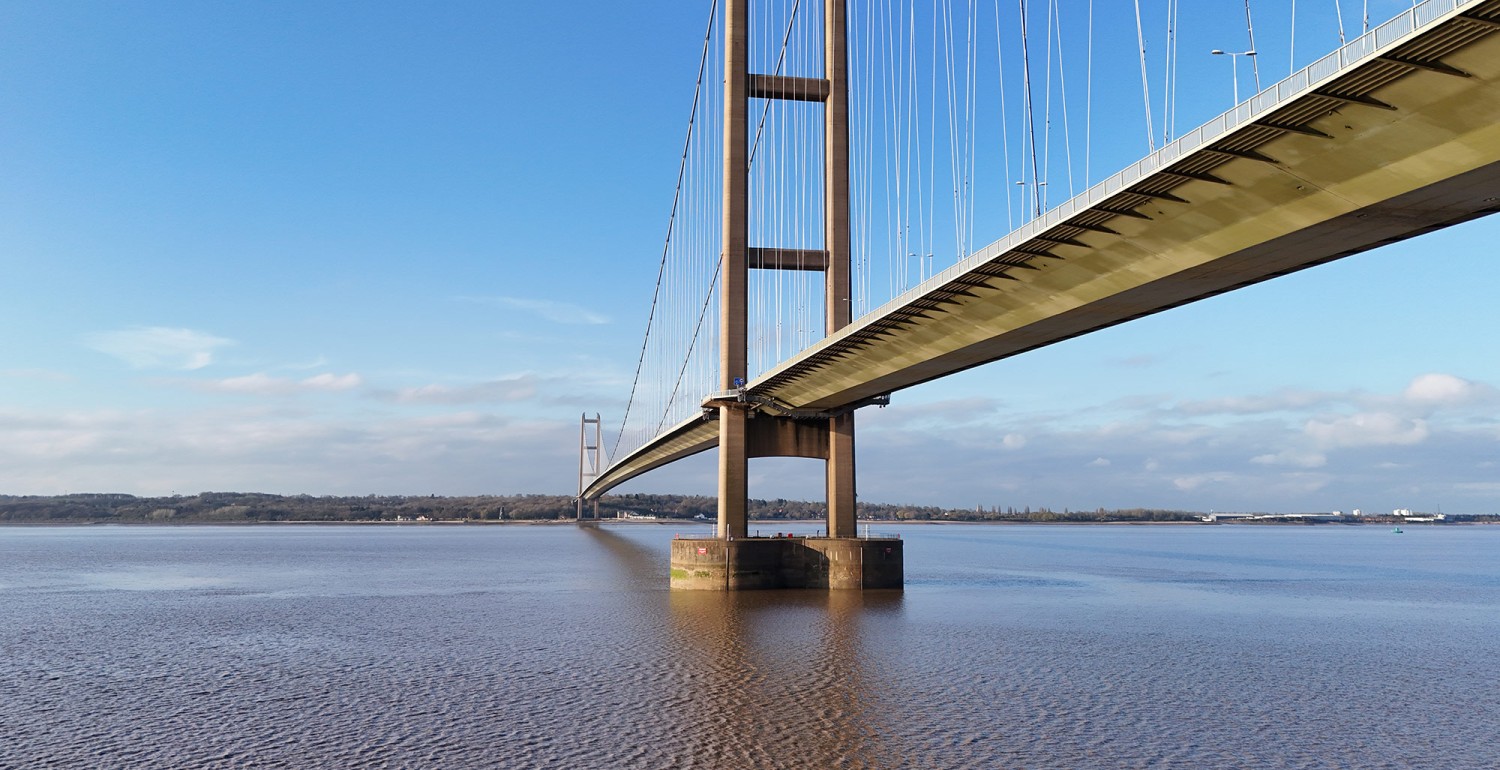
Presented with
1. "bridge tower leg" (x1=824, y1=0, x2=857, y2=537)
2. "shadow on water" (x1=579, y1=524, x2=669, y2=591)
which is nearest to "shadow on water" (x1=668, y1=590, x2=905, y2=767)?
"bridge tower leg" (x1=824, y1=0, x2=857, y2=537)

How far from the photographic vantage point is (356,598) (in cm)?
4316

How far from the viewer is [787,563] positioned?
40000 millimetres

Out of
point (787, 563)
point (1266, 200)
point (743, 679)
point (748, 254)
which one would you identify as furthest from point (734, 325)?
point (1266, 200)

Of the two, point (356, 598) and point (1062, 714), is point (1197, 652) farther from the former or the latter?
point (356, 598)

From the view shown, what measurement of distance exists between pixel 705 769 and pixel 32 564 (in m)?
73.1

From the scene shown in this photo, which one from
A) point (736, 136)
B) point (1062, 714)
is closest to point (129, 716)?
point (1062, 714)

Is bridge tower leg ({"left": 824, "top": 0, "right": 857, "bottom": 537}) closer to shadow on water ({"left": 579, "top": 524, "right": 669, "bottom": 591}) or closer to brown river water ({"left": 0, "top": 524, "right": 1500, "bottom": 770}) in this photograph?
brown river water ({"left": 0, "top": 524, "right": 1500, "bottom": 770})

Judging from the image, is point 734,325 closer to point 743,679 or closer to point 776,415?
point 776,415

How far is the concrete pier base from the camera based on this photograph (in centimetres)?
3978

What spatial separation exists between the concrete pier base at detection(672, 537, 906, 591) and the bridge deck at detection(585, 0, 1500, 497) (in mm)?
12205

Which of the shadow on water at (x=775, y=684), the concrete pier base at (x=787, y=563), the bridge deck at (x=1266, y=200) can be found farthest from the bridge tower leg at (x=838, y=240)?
the bridge deck at (x=1266, y=200)

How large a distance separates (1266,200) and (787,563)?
2503cm

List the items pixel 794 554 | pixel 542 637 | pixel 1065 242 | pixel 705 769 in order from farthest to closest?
pixel 794 554, pixel 542 637, pixel 1065 242, pixel 705 769

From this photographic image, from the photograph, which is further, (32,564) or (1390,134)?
(32,564)
